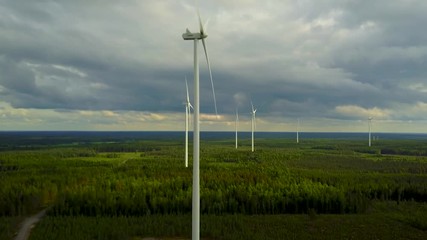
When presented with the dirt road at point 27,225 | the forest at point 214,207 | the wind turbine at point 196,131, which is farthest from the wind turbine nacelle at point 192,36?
the dirt road at point 27,225

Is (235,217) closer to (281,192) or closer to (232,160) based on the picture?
(281,192)

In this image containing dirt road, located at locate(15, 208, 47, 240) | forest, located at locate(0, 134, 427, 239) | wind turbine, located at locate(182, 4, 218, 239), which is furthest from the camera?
forest, located at locate(0, 134, 427, 239)

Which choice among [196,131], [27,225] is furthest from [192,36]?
[27,225]

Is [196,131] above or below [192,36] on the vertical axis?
below

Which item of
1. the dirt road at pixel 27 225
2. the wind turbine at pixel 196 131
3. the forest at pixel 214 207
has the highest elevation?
the wind turbine at pixel 196 131

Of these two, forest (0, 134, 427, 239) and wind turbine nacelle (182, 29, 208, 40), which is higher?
wind turbine nacelle (182, 29, 208, 40)

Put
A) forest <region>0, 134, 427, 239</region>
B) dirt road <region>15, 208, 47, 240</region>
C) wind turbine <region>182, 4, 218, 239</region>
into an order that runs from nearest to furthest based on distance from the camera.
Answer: wind turbine <region>182, 4, 218, 239</region>
dirt road <region>15, 208, 47, 240</region>
forest <region>0, 134, 427, 239</region>

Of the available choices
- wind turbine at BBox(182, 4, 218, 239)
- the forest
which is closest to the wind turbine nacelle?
wind turbine at BBox(182, 4, 218, 239)

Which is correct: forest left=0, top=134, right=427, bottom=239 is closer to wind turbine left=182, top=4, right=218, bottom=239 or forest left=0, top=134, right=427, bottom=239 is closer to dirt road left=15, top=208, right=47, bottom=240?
dirt road left=15, top=208, right=47, bottom=240

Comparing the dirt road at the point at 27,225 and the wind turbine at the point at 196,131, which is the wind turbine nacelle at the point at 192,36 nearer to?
the wind turbine at the point at 196,131

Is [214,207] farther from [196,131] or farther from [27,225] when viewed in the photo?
[196,131]

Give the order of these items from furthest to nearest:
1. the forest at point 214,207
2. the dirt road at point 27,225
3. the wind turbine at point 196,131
→ the forest at point 214,207 < the dirt road at point 27,225 < the wind turbine at point 196,131

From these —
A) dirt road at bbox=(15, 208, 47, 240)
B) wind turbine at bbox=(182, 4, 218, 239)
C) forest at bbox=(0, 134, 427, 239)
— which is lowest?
dirt road at bbox=(15, 208, 47, 240)
